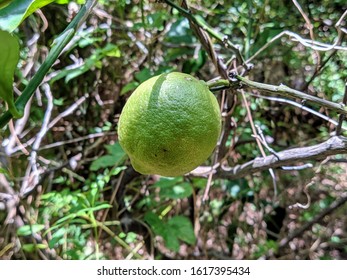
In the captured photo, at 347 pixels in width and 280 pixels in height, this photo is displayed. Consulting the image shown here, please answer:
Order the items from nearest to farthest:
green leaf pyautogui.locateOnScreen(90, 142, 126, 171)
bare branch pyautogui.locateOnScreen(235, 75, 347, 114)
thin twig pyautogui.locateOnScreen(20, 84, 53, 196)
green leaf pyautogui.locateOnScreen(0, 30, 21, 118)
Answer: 1. green leaf pyautogui.locateOnScreen(0, 30, 21, 118)
2. bare branch pyautogui.locateOnScreen(235, 75, 347, 114)
3. green leaf pyautogui.locateOnScreen(90, 142, 126, 171)
4. thin twig pyautogui.locateOnScreen(20, 84, 53, 196)

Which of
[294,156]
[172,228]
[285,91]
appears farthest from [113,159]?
[285,91]

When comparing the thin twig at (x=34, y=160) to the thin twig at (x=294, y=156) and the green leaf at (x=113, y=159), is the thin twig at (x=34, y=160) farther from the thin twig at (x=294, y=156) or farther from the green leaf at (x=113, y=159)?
the thin twig at (x=294, y=156)

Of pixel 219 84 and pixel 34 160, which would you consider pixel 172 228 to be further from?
pixel 219 84

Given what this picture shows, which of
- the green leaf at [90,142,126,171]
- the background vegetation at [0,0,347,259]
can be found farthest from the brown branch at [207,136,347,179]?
the green leaf at [90,142,126,171]

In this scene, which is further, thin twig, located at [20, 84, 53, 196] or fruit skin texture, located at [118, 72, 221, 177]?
thin twig, located at [20, 84, 53, 196]

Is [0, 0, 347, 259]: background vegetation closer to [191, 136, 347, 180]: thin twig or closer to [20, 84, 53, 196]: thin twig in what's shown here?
[20, 84, 53, 196]: thin twig

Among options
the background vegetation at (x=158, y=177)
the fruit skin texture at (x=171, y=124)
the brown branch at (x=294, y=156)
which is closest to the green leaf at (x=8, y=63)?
the fruit skin texture at (x=171, y=124)
